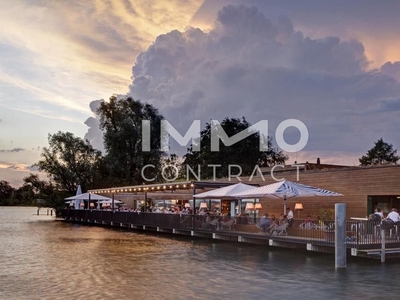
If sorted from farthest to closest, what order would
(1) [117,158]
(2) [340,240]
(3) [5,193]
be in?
(3) [5,193], (1) [117,158], (2) [340,240]

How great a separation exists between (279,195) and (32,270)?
38.6 ft

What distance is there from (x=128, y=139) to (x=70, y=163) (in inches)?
328

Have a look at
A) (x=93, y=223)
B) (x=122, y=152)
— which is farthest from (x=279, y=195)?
(x=122, y=152)

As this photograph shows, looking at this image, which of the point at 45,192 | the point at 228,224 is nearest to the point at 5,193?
the point at 45,192

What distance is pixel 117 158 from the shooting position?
63.1m

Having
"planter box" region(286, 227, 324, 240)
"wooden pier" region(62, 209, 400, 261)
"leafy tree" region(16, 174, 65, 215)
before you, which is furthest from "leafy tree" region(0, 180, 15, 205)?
"planter box" region(286, 227, 324, 240)

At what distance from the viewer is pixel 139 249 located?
2264cm

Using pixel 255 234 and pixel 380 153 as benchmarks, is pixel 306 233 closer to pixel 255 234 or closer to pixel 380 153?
pixel 255 234

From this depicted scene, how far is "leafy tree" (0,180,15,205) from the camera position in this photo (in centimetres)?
18625

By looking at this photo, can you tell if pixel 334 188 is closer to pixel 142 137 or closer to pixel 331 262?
pixel 331 262

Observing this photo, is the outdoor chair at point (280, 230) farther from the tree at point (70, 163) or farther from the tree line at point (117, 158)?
the tree at point (70, 163)

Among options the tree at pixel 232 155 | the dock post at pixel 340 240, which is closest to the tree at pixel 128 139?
the tree at pixel 232 155

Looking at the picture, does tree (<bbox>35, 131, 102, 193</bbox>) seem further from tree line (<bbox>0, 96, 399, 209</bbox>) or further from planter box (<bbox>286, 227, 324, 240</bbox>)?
planter box (<bbox>286, 227, 324, 240</bbox>)

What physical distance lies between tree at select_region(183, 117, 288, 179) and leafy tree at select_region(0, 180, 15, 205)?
129 metres
